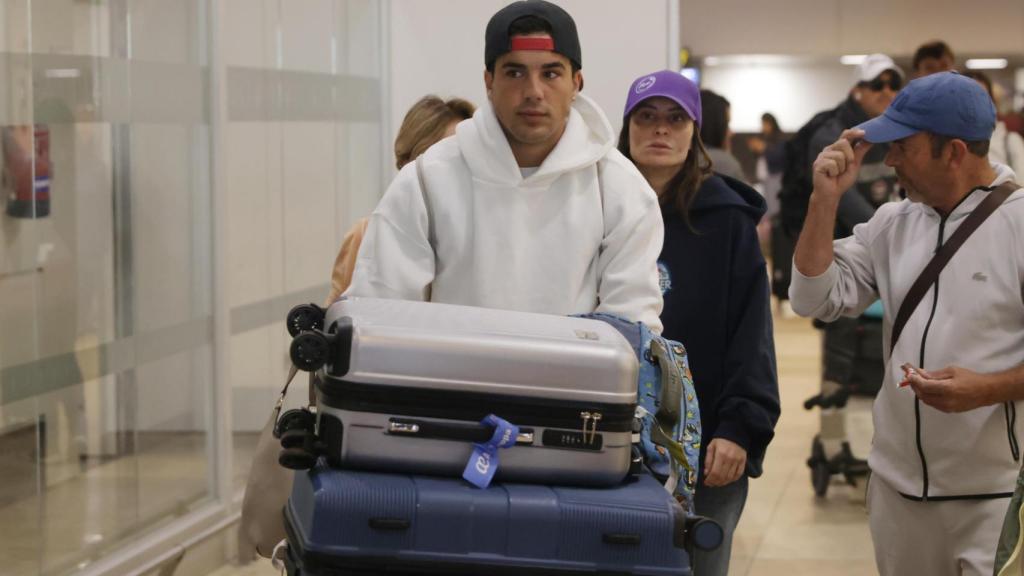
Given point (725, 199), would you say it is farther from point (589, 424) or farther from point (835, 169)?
point (589, 424)

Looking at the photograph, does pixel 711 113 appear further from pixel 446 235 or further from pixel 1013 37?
pixel 1013 37

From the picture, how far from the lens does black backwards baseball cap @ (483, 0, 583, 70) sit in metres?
2.71

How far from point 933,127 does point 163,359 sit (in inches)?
129

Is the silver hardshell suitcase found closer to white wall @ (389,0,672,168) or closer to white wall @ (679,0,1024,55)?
white wall @ (389,0,672,168)

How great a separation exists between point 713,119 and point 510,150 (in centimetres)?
404

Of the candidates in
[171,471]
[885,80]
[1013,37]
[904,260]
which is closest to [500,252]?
[904,260]

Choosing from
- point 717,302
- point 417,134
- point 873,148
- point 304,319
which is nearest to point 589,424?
point 304,319

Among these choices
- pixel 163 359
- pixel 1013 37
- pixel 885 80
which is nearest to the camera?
pixel 163 359

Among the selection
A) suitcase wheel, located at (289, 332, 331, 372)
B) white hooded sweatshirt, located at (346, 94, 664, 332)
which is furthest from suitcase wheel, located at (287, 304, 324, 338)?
suitcase wheel, located at (289, 332, 331, 372)

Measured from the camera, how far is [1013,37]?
20.6m

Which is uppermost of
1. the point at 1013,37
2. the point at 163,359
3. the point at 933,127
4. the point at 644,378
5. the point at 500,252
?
the point at 1013,37

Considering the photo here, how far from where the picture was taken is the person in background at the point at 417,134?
4262 mm

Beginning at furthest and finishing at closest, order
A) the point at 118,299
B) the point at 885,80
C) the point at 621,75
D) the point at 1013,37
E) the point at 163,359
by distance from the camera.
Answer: the point at 1013,37
the point at 885,80
the point at 621,75
the point at 163,359
the point at 118,299

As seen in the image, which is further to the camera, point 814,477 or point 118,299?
point 814,477
